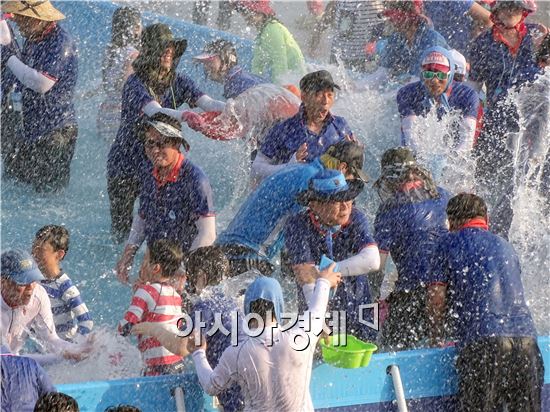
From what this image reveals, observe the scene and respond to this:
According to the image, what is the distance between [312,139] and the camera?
Answer: 7.73 metres

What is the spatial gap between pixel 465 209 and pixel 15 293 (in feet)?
7.64

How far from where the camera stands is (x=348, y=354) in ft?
20.1

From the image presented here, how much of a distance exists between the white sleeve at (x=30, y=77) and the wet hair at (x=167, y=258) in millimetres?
3158

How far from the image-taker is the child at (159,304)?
6.15m

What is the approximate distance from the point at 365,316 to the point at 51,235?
5.84ft

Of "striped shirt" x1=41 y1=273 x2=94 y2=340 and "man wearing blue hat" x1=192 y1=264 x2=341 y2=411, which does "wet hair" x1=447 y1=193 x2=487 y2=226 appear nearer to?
"man wearing blue hat" x1=192 y1=264 x2=341 y2=411

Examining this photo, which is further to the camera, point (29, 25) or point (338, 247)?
point (29, 25)

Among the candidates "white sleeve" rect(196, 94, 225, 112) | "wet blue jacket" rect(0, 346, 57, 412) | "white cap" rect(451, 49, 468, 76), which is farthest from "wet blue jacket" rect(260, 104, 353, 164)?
"wet blue jacket" rect(0, 346, 57, 412)

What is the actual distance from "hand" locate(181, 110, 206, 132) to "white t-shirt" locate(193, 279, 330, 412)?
2.82 metres

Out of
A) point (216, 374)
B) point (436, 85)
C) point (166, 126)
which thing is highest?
point (436, 85)

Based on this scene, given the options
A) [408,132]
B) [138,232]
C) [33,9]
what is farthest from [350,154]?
[33,9]

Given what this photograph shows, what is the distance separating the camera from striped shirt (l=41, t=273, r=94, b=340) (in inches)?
259

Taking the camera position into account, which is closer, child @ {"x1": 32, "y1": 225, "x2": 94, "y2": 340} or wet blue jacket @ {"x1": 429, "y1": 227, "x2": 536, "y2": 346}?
wet blue jacket @ {"x1": 429, "y1": 227, "x2": 536, "y2": 346}

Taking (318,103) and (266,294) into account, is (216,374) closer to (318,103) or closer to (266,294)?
(266,294)
